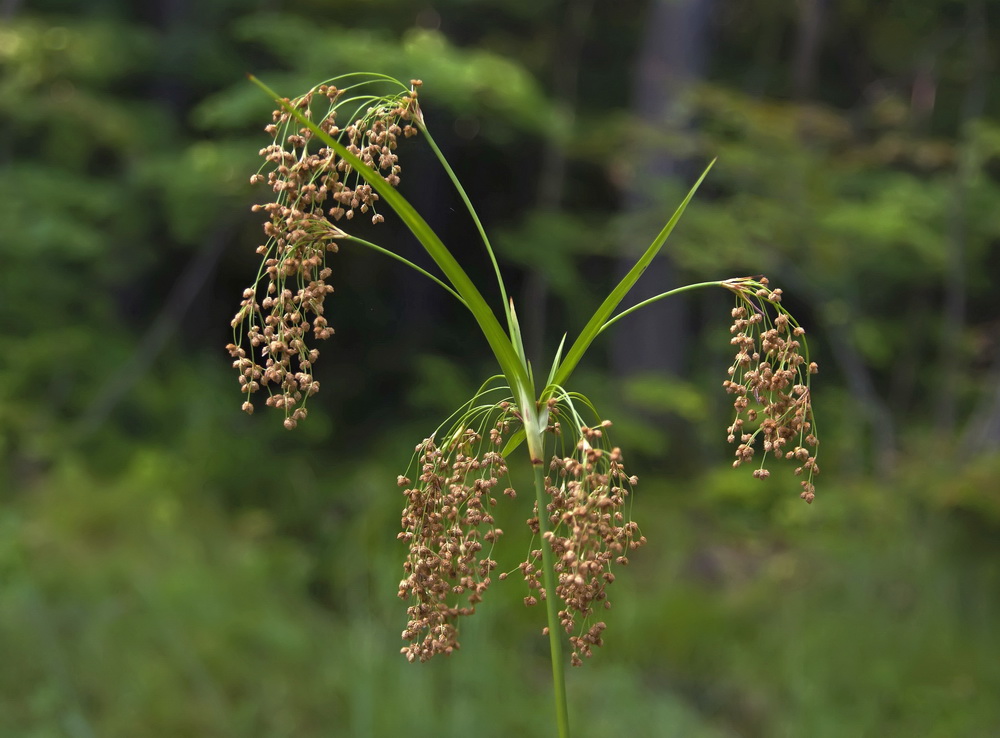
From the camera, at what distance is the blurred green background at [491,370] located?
4.96 meters

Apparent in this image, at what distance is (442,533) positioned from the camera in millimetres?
1134

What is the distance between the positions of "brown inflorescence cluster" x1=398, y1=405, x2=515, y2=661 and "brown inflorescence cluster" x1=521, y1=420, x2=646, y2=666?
0.06m

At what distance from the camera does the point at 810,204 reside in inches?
289

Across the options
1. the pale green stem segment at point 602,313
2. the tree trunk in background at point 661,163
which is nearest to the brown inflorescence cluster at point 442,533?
the pale green stem segment at point 602,313

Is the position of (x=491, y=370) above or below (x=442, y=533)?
below

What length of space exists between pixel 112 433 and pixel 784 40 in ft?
24.4

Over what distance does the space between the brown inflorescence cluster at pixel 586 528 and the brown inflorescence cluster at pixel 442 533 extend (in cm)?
6

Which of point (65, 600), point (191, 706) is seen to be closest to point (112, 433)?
point (65, 600)

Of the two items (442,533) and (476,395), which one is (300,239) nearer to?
(476,395)

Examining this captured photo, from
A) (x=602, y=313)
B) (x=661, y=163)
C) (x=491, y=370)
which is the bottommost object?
(x=491, y=370)

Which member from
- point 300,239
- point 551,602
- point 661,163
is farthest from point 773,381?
point 661,163

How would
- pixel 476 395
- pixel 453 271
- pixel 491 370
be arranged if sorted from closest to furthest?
1. pixel 453 271
2. pixel 476 395
3. pixel 491 370

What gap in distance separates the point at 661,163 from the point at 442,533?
302 inches

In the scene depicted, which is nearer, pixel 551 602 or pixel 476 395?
pixel 551 602
